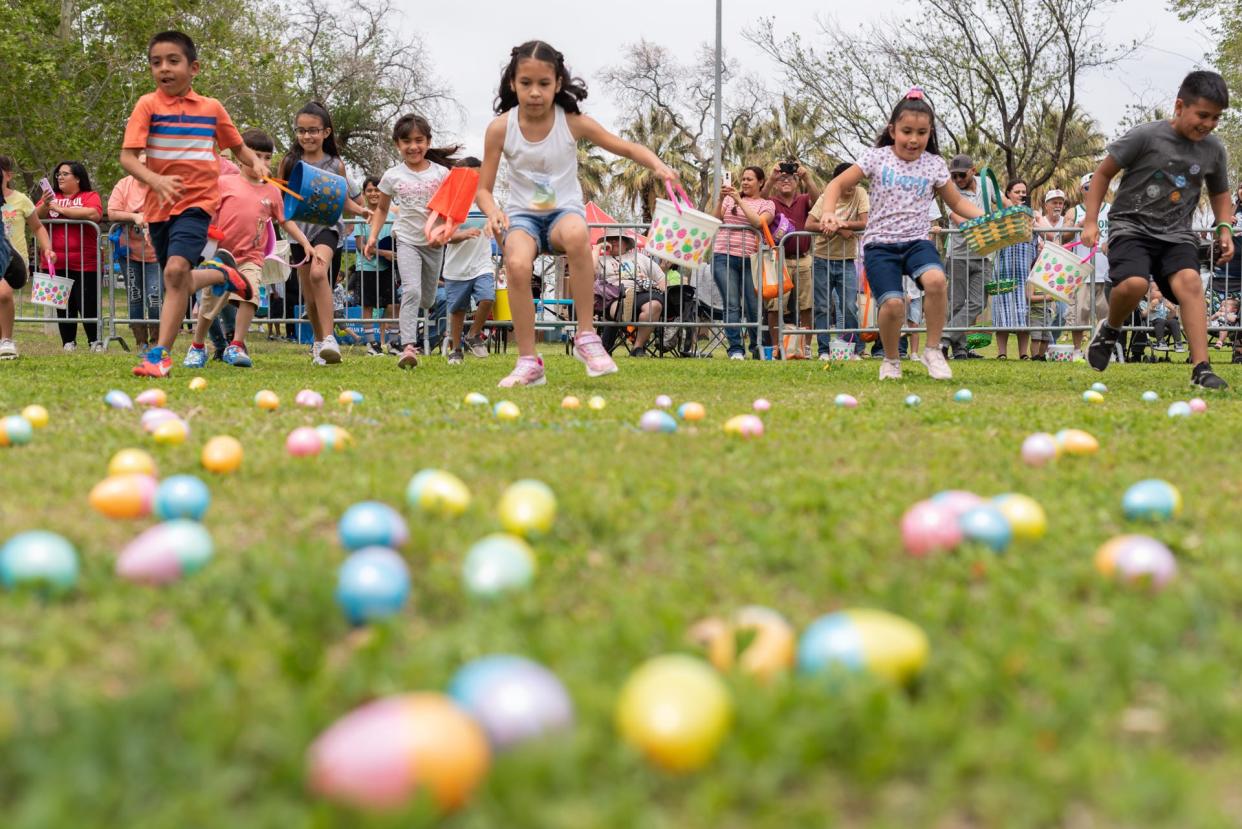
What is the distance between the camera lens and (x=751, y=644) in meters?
1.66

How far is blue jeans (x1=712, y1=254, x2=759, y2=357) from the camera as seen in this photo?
13281 millimetres

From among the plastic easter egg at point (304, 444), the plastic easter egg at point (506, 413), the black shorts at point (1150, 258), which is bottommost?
the plastic easter egg at point (304, 444)

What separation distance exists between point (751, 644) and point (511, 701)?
1.41 ft

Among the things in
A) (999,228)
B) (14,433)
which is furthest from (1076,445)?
(999,228)

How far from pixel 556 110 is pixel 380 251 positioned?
7.56 metres

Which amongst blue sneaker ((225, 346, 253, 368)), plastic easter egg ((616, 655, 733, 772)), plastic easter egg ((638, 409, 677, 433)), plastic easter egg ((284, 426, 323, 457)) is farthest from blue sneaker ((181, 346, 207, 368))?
plastic easter egg ((616, 655, 733, 772))

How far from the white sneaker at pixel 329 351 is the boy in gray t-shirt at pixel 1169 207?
5.65 meters

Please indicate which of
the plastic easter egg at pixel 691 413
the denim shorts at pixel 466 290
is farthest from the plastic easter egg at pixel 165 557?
the denim shorts at pixel 466 290

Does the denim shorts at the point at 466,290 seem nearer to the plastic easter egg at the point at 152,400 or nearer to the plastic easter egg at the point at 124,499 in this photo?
the plastic easter egg at the point at 152,400

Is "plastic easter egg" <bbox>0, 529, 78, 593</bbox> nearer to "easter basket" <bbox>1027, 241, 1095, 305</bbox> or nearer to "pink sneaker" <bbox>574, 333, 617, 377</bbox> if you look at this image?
"pink sneaker" <bbox>574, 333, 617, 377</bbox>

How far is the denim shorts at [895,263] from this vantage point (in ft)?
25.8

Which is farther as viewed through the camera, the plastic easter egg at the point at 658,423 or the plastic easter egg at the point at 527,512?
the plastic easter egg at the point at 658,423

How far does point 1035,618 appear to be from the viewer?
1.89 metres

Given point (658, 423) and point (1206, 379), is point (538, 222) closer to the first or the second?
point (658, 423)
